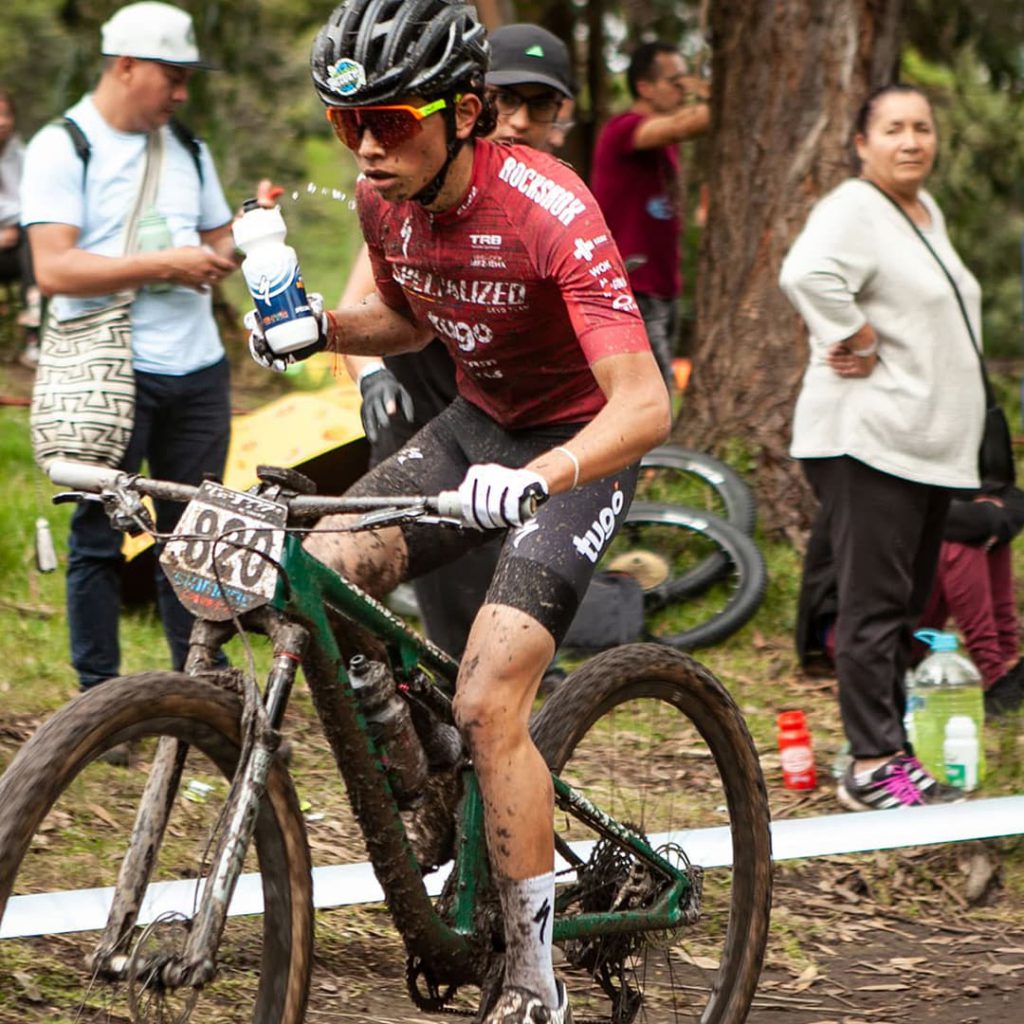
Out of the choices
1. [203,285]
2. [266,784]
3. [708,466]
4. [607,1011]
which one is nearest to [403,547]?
[266,784]

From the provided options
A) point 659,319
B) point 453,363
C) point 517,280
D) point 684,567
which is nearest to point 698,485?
point 684,567

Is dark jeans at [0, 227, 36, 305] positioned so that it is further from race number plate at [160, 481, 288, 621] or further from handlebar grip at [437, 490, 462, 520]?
handlebar grip at [437, 490, 462, 520]

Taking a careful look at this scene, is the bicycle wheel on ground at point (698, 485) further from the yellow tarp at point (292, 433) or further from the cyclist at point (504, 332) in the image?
the cyclist at point (504, 332)

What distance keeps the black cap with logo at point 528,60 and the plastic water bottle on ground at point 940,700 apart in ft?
7.88

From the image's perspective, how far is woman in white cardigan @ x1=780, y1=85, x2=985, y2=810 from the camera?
5.85 metres

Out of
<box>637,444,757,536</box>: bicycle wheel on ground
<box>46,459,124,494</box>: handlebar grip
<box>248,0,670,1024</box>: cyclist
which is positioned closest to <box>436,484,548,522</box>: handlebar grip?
<box>248,0,670,1024</box>: cyclist

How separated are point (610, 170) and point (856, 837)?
5.02 metres

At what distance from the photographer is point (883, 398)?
5891mm

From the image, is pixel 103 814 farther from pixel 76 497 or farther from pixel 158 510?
pixel 158 510

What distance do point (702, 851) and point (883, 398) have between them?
2.09 meters

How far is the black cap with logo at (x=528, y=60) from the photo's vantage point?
5.62 m

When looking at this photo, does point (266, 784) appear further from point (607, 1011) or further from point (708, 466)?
point (708, 466)

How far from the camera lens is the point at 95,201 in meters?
5.69

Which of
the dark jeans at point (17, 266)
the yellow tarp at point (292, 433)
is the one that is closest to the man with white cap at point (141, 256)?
the yellow tarp at point (292, 433)
